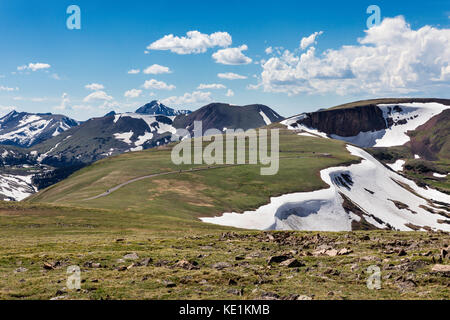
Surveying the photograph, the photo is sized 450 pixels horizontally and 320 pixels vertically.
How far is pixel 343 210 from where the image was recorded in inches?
4803

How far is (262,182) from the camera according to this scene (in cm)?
14512

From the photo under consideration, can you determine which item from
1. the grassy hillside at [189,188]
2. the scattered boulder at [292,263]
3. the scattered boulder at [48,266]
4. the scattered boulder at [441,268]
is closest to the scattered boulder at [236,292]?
the scattered boulder at [292,263]

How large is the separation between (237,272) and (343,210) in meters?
104

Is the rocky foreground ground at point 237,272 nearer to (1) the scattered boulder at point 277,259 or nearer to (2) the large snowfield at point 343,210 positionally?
(1) the scattered boulder at point 277,259

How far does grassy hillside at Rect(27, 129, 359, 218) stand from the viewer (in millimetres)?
99044

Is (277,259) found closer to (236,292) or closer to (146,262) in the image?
(236,292)

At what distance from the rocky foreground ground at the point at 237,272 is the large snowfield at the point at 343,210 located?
189ft

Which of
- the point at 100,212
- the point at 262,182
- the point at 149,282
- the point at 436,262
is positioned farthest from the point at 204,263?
the point at 262,182

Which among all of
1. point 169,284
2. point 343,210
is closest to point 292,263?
point 169,284

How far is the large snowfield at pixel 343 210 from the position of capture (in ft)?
344

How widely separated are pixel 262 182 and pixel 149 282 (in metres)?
123

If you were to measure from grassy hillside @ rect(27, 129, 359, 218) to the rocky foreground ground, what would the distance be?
53.7m

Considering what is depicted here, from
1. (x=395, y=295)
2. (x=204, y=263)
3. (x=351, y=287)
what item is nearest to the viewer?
(x=395, y=295)

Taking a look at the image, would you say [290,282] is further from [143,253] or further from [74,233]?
[74,233]
